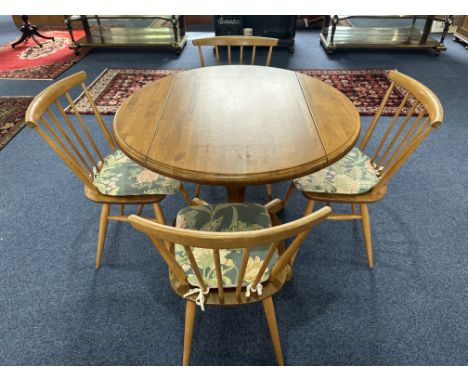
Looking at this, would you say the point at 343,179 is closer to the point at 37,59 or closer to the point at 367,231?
the point at 367,231

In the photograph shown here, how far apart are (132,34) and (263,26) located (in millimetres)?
1836

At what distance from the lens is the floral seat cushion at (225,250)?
0.99 m

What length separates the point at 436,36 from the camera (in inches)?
173

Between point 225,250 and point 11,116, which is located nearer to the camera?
point 225,250

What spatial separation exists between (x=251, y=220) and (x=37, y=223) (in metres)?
1.31

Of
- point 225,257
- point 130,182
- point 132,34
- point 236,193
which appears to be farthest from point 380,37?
point 225,257

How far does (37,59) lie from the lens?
3.78m

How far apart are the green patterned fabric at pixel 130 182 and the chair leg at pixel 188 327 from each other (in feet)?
1.55

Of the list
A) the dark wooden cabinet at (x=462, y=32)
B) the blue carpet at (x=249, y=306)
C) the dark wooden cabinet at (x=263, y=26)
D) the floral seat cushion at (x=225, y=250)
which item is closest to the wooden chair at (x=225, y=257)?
the floral seat cushion at (x=225, y=250)

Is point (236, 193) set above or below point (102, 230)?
above

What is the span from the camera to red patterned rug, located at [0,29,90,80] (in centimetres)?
343

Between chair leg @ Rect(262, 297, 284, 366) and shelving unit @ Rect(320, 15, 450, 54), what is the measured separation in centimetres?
363
